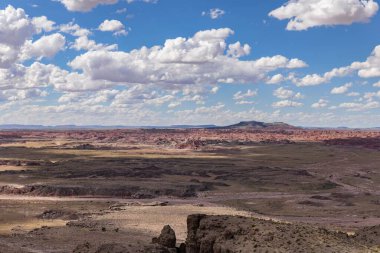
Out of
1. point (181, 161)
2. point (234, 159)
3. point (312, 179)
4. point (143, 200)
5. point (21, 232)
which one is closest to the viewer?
point (21, 232)

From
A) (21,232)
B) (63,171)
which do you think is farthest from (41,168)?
(21,232)

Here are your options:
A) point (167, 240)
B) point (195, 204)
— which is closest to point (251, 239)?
point (167, 240)

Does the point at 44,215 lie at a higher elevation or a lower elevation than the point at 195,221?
lower

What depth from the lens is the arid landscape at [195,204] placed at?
32.4m

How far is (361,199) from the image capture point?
90.9 meters

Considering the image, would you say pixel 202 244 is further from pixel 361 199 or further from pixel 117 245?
pixel 361 199

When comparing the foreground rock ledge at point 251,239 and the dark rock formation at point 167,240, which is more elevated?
the foreground rock ledge at point 251,239

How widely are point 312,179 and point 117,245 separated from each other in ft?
294

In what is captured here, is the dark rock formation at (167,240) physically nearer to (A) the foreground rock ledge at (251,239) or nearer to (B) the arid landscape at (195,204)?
(A) the foreground rock ledge at (251,239)

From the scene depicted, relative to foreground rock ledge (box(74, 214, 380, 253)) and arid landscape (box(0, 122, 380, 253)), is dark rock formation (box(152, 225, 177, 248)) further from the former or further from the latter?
arid landscape (box(0, 122, 380, 253))

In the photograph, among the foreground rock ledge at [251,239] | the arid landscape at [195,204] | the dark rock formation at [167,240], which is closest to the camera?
the foreground rock ledge at [251,239]

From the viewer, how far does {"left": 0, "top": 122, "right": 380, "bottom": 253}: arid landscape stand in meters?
32.4

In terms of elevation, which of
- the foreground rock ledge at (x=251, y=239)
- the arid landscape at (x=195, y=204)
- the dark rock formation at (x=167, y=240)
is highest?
the foreground rock ledge at (x=251, y=239)

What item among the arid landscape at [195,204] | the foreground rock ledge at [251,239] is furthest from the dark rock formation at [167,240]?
the arid landscape at [195,204]
